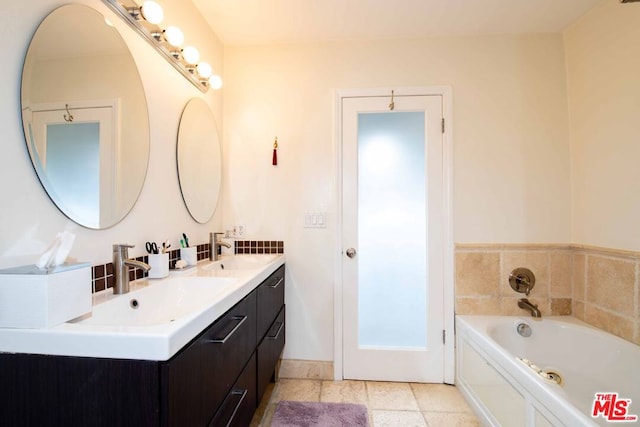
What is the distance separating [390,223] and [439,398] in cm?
122

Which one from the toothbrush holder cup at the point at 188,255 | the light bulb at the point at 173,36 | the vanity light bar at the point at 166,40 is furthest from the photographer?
the toothbrush holder cup at the point at 188,255

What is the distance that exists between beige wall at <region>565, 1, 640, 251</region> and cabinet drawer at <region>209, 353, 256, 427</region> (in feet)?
7.24

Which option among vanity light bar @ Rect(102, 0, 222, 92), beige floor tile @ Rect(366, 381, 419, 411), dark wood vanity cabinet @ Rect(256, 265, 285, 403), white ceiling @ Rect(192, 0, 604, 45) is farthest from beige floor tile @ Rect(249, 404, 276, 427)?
white ceiling @ Rect(192, 0, 604, 45)

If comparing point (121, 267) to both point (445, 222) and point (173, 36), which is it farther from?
point (445, 222)

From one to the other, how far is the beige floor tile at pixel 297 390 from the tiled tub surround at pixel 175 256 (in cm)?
95

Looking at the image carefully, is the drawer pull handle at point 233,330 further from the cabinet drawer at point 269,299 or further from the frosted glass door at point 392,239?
the frosted glass door at point 392,239

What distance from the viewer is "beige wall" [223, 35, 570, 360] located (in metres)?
2.02

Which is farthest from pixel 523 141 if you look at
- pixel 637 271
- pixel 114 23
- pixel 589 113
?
pixel 114 23

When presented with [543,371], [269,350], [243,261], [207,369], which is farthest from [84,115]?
[543,371]

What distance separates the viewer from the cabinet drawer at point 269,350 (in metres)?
1.50

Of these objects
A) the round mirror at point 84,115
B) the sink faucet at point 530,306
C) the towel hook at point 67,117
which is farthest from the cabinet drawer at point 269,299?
the sink faucet at point 530,306

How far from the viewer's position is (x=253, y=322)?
1.36m

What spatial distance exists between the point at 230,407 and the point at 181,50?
1.79m

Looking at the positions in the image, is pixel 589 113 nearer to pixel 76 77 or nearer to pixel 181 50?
pixel 181 50
